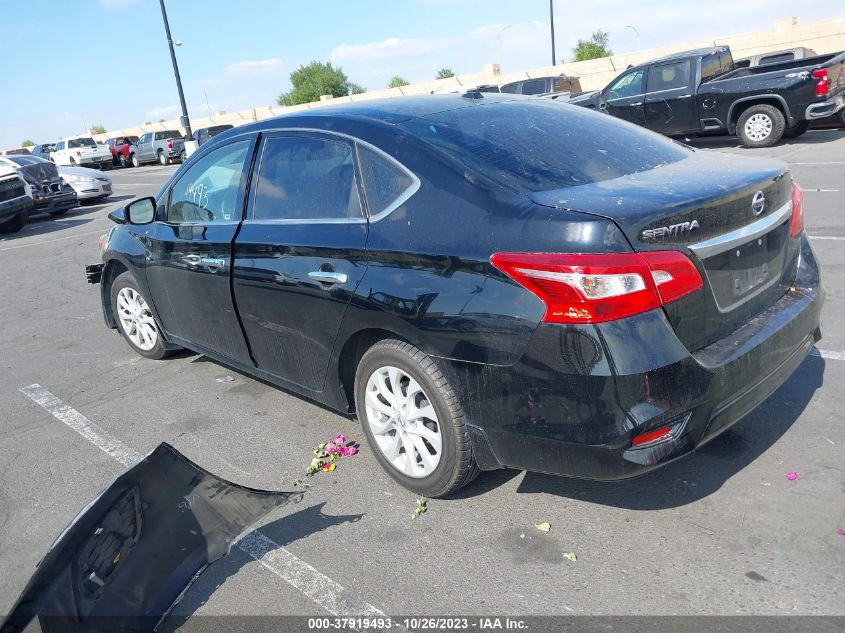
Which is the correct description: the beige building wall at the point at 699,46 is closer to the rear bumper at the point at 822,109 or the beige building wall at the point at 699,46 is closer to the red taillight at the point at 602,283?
the rear bumper at the point at 822,109

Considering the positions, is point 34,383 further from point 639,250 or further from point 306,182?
point 639,250

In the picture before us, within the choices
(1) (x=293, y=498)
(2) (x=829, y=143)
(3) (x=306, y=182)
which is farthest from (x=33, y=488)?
(2) (x=829, y=143)

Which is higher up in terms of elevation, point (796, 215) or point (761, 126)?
point (796, 215)

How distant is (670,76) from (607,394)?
14612 millimetres

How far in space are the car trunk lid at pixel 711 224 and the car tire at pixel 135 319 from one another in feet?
12.1

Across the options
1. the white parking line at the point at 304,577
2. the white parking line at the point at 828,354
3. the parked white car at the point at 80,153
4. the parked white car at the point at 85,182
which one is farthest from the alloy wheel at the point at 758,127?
the parked white car at the point at 80,153

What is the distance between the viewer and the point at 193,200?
15.5 ft

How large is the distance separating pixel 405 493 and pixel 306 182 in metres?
1.62

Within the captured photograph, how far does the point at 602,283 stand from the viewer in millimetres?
2660

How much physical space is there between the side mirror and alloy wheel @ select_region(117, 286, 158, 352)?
0.72m

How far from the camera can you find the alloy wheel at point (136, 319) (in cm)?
565

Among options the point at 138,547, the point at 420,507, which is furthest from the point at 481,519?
the point at 138,547

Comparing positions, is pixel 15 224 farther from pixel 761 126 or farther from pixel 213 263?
pixel 761 126

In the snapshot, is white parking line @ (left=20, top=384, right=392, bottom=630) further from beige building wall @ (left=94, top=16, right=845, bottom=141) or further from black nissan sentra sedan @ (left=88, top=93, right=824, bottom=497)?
beige building wall @ (left=94, top=16, right=845, bottom=141)
